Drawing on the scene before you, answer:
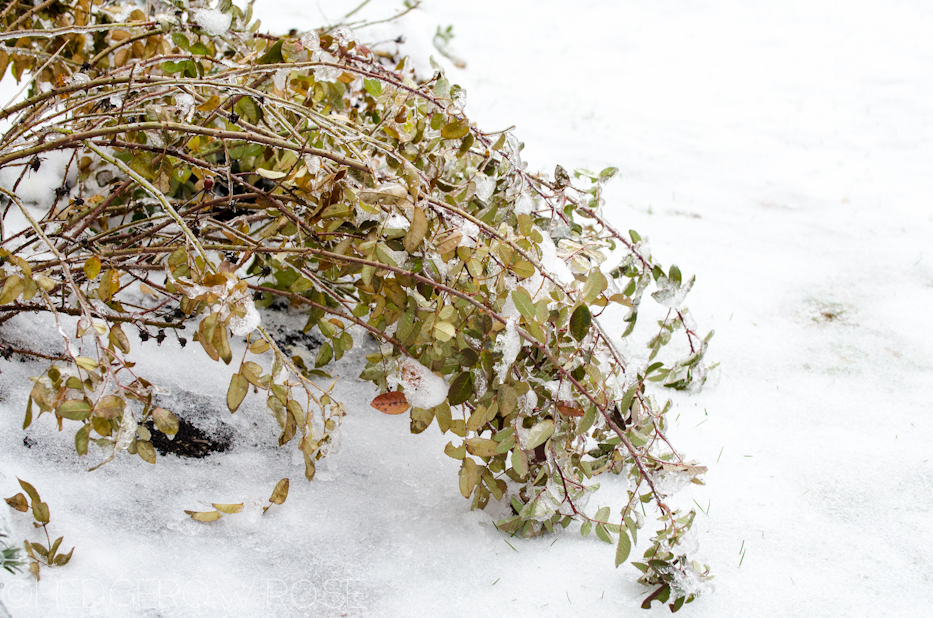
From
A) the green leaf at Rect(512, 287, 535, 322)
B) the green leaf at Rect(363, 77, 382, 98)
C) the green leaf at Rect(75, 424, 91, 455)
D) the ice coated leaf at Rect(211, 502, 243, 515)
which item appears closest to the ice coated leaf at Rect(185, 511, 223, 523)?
the ice coated leaf at Rect(211, 502, 243, 515)

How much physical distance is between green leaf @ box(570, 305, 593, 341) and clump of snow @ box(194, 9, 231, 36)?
0.77 metres

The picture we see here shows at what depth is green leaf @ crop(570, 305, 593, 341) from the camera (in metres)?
1.04

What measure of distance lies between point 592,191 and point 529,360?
44 centimetres

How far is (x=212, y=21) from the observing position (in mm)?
1187

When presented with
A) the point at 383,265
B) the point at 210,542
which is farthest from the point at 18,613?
the point at 383,265

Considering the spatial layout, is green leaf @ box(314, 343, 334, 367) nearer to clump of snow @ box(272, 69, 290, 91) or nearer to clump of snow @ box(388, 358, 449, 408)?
clump of snow @ box(388, 358, 449, 408)

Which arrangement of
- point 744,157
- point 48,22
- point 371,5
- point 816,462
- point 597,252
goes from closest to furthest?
1. point 597,252
2. point 816,462
3. point 48,22
4. point 744,157
5. point 371,5

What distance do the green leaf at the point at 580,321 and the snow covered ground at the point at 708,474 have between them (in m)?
0.43

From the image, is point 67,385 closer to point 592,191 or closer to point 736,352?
point 592,191

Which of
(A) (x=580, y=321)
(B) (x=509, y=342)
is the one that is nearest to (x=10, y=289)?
(B) (x=509, y=342)

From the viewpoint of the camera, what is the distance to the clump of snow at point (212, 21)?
1175mm

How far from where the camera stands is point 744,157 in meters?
3.59

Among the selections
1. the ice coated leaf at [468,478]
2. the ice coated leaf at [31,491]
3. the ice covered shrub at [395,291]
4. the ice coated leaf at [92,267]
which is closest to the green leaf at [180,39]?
the ice covered shrub at [395,291]

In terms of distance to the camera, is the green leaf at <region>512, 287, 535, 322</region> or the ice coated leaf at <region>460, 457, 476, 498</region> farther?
the ice coated leaf at <region>460, 457, 476, 498</region>
